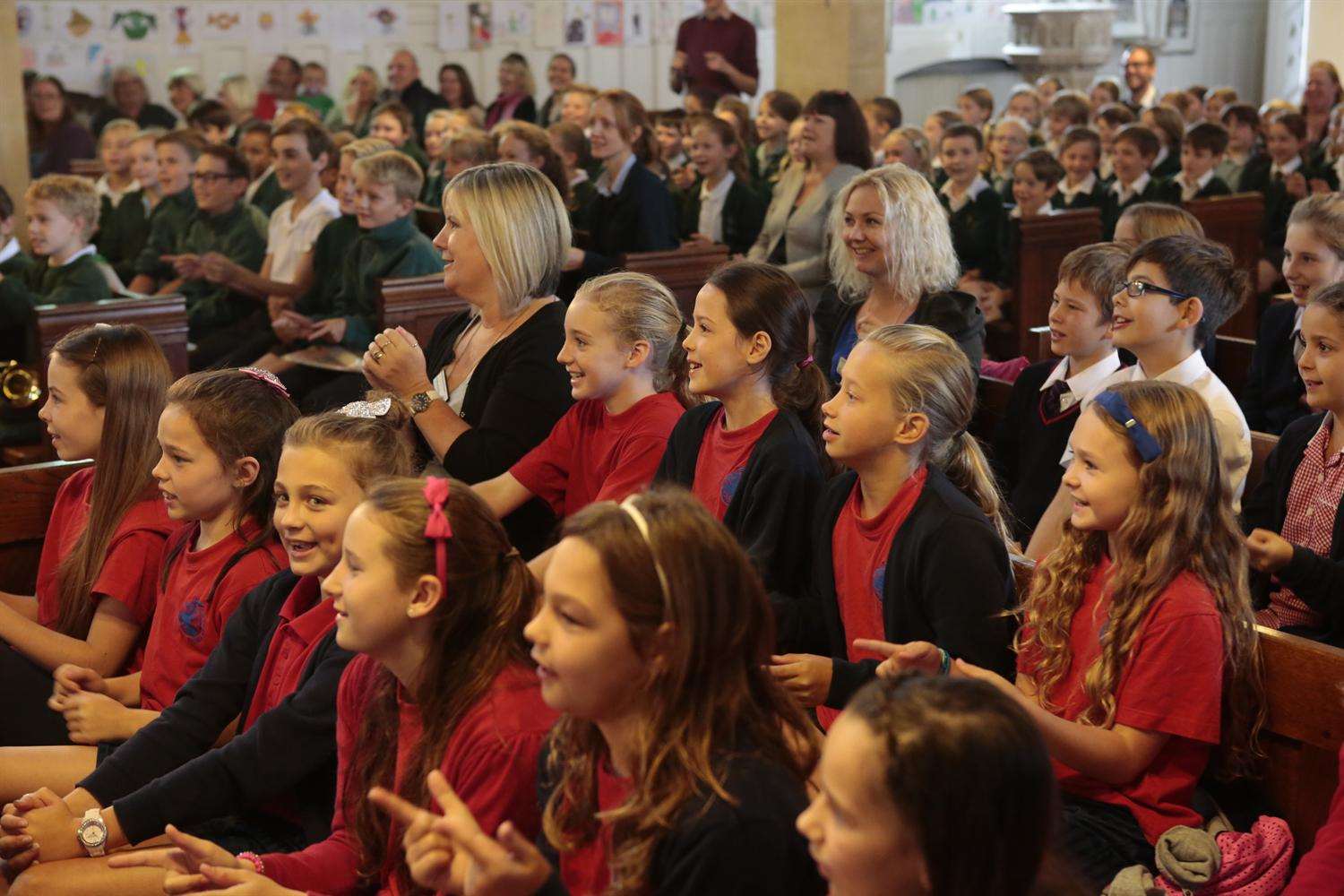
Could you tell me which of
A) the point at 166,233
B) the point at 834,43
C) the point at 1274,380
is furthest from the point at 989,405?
the point at 834,43

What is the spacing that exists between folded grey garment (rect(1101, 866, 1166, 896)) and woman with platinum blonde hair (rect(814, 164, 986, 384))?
1963 millimetres

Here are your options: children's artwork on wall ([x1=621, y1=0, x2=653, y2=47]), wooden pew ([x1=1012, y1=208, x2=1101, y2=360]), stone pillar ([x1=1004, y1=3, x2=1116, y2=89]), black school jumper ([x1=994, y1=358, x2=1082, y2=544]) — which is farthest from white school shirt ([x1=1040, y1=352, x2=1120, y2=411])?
stone pillar ([x1=1004, y1=3, x2=1116, y2=89])

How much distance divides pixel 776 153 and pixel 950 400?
22.0ft

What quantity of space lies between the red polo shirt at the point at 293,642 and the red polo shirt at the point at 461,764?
245 mm

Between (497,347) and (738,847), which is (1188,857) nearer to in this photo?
(738,847)

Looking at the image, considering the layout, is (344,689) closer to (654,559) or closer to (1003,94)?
(654,559)

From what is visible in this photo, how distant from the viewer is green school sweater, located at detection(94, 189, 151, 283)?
802cm

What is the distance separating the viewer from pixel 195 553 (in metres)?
2.97

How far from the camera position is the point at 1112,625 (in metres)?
2.32

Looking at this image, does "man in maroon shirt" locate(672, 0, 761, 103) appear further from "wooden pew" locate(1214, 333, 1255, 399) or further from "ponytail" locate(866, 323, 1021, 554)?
"ponytail" locate(866, 323, 1021, 554)

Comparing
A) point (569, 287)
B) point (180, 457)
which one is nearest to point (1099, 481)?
point (180, 457)

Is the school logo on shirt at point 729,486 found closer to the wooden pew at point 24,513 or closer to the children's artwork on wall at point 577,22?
the wooden pew at point 24,513

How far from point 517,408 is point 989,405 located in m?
1.40

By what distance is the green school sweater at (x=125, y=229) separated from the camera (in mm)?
8023
